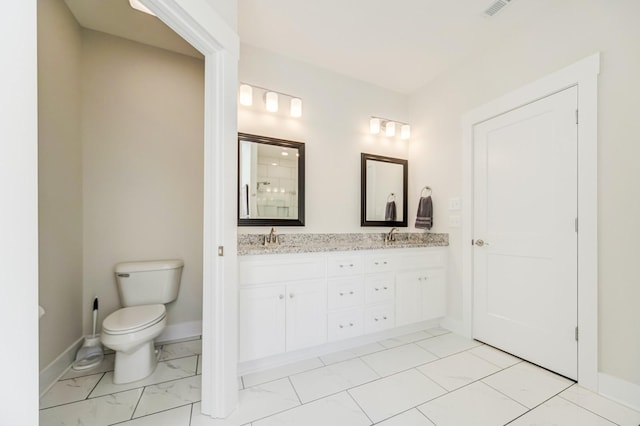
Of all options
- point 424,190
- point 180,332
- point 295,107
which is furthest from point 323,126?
point 180,332

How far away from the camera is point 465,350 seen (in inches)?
82.3

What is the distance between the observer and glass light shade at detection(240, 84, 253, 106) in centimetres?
211

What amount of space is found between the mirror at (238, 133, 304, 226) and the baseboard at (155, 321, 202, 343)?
105 centimetres

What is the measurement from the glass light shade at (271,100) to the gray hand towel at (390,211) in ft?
5.06

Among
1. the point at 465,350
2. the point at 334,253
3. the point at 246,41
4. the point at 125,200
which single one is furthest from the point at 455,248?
the point at 125,200

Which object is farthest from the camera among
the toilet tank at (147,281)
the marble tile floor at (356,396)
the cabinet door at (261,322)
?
the toilet tank at (147,281)

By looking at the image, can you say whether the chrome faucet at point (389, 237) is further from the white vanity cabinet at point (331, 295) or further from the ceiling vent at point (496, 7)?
the ceiling vent at point (496, 7)

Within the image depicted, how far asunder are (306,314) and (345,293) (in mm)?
356

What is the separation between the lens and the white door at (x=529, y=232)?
1.71 m

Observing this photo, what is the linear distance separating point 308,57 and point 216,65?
127 centimetres

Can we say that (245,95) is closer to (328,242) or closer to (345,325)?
(328,242)

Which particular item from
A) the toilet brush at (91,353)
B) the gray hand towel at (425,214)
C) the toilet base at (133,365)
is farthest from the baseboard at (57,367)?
the gray hand towel at (425,214)

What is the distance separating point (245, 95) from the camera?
2.11m

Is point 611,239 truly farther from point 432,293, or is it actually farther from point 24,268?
point 24,268
